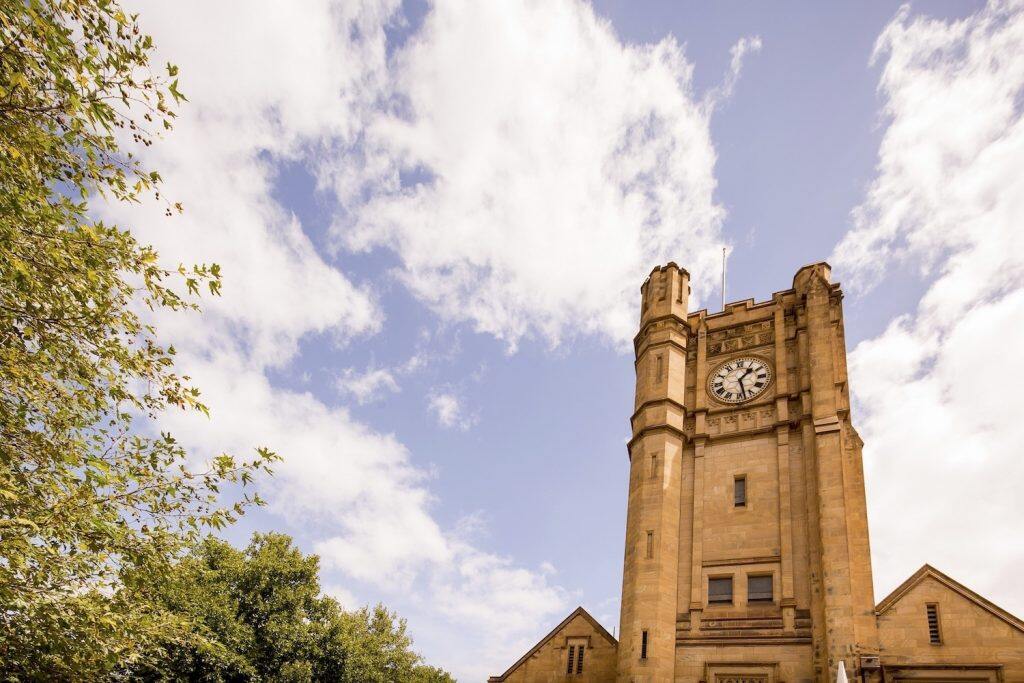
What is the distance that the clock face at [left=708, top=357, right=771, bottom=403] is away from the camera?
29.7 m

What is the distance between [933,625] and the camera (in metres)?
21.8

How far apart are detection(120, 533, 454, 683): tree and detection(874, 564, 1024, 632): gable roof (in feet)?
76.1

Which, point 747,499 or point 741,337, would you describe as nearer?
point 747,499

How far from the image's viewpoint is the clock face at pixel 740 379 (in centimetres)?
2967

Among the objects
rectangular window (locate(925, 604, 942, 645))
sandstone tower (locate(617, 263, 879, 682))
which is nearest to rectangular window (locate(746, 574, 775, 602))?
→ sandstone tower (locate(617, 263, 879, 682))

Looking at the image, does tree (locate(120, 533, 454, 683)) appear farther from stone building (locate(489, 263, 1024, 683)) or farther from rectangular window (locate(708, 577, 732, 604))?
rectangular window (locate(708, 577, 732, 604))

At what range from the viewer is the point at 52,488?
10281mm

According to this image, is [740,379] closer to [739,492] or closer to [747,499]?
[739,492]

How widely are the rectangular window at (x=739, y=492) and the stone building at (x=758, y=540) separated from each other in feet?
0.19

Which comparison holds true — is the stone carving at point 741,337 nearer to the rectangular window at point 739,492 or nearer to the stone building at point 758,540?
the stone building at point 758,540

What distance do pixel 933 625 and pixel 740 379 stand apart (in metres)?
11.7

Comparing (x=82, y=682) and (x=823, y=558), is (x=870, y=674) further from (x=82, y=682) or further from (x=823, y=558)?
(x=82, y=682)

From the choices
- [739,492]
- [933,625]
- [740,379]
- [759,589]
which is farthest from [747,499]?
[933,625]

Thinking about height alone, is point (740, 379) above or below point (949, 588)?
above
